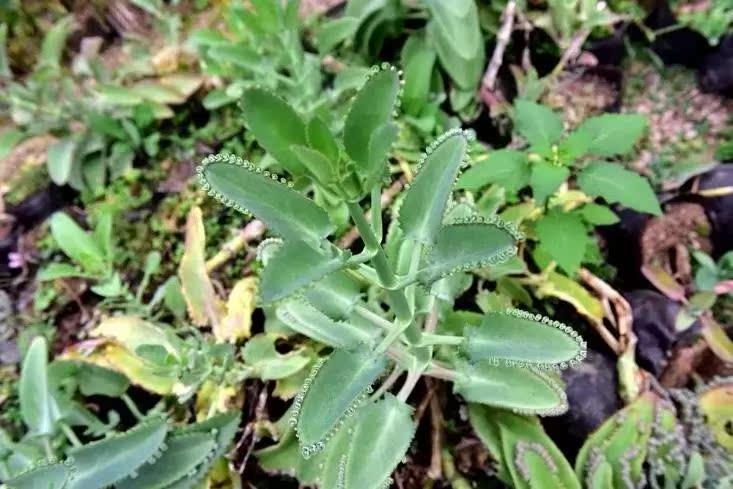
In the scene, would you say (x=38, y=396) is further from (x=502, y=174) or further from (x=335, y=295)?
(x=502, y=174)

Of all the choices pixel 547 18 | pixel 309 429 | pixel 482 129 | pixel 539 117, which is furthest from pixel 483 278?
pixel 547 18

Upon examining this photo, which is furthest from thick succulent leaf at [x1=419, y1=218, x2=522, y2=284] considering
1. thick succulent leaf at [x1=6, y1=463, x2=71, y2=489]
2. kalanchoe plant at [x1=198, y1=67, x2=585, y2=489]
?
thick succulent leaf at [x1=6, y1=463, x2=71, y2=489]

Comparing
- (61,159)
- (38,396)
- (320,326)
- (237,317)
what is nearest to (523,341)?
(320,326)

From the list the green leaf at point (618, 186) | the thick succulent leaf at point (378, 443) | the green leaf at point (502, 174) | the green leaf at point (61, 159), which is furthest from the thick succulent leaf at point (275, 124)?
the green leaf at point (61, 159)

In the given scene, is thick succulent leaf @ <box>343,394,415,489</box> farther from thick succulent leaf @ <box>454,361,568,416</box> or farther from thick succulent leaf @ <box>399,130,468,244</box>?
thick succulent leaf @ <box>399,130,468,244</box>

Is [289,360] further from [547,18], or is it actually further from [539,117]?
[547,18]

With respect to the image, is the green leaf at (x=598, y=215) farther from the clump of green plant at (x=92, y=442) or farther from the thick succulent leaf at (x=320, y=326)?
the clump of green plant at (x=92, y=442)
